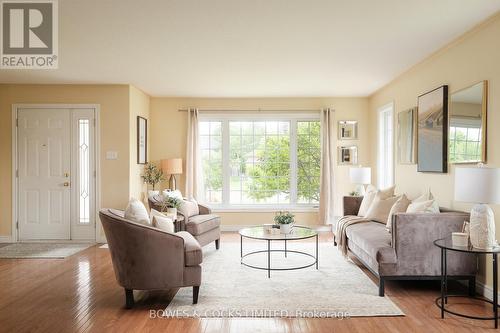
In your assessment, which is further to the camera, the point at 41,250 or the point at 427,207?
the point at 41,250

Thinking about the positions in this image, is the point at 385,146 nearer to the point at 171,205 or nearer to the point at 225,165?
the point at 225,165

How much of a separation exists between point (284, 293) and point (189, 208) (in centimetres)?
228

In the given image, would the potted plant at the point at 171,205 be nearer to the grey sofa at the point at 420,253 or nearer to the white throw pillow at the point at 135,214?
the white throw pillow at the point at 135,214

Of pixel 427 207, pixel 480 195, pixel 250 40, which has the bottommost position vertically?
pixel 427 207

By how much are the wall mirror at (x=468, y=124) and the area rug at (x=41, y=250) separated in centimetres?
488

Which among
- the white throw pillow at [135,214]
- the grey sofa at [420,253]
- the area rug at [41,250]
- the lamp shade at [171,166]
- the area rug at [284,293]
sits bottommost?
the area rug at [41,250]

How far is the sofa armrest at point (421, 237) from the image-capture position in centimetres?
359

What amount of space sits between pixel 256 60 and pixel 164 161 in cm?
287

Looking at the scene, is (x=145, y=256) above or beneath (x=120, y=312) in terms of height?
above

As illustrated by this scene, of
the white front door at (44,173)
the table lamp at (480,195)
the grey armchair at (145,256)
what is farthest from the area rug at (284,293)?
the white front door at (44,173)

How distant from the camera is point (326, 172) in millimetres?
7027

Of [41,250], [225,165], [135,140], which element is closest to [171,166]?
[135,140]

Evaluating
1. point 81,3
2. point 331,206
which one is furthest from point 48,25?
point 331,206

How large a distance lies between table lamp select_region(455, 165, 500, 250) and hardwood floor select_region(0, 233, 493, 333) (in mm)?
645
